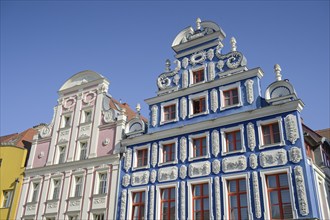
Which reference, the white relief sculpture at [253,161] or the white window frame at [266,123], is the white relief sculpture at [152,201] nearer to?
the white relief sculpture at [253,161]

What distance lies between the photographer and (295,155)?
1731 centimetres

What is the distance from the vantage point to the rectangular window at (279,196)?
16672mm

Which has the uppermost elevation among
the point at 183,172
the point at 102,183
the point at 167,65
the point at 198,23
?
the point at 198,23

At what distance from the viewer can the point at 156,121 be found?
76.3ft

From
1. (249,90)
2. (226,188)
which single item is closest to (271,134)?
(249,90)

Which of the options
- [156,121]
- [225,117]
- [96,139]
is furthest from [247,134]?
[96,139]

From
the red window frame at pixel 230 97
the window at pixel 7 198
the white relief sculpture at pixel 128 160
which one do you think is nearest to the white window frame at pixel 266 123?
the red window frame at pixel 230 97

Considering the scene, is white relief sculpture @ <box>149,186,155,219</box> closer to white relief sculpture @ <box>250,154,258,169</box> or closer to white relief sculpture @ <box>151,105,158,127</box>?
white relief sculpture @ <box>151,105,158,127</box>

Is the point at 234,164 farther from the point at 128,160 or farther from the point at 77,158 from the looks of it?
the point at 77,158

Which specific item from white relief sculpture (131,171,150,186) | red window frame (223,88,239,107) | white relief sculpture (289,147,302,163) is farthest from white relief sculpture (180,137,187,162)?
white relief sculpture (289,147,302,163)

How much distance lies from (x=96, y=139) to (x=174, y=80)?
271 inches

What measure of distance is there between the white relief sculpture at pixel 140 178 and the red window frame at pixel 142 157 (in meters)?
0.70

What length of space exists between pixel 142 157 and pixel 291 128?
9358 mm

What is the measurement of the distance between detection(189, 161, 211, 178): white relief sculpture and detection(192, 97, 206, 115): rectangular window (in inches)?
133
